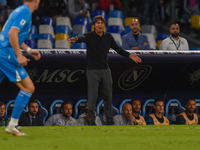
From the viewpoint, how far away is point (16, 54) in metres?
4.72

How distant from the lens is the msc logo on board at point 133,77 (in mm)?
8398

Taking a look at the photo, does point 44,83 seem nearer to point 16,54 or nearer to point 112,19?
point 16,54

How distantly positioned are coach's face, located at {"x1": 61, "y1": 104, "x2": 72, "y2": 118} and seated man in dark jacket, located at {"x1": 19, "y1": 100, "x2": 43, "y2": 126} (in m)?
0.45

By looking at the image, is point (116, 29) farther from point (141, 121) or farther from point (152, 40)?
point (141, 121)

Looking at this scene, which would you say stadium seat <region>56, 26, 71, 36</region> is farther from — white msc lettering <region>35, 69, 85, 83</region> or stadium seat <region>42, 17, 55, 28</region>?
white msc lettering <region>35, 69, 85, 83</region>

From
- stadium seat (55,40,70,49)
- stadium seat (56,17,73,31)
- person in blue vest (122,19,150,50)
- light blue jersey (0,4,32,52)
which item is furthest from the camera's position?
stadium seat (56,17,73,31)

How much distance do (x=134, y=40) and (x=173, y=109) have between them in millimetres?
→ 1698

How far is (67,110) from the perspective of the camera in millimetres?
8047

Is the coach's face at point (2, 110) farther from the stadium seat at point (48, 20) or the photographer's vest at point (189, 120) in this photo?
the stadium seat at point (48, 20)

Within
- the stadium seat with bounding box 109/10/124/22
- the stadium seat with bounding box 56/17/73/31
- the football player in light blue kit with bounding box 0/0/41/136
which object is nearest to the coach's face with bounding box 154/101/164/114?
the football player in light blue kit with bounding box 0/0/41/136

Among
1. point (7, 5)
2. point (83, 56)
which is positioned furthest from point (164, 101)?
point (7, 5)

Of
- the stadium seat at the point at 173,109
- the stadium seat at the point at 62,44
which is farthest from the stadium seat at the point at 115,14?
the stadium seat at the point at 173,109

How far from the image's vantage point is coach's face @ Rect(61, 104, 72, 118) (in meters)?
8.02

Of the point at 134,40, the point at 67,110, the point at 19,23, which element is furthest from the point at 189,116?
the point at 19,23
